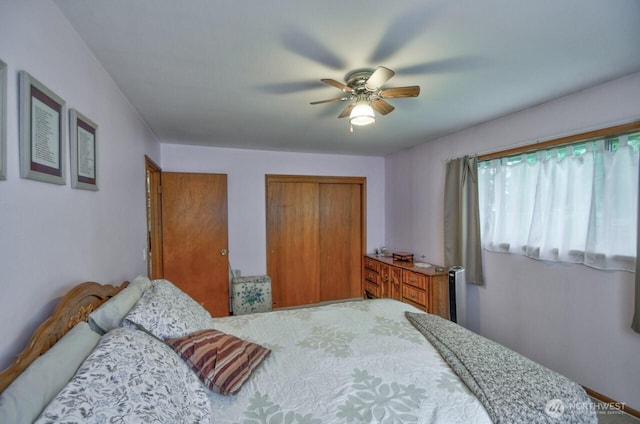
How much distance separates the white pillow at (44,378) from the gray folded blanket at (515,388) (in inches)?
57.6

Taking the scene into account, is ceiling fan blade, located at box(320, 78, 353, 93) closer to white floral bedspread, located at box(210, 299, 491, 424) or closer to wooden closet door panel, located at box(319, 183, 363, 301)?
white floral bedspread, located at box(210, 299, 491, 424)

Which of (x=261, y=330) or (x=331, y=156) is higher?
(x=331, y=156)

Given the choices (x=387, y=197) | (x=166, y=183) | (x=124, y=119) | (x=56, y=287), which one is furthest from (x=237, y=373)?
(x=387, y=197)

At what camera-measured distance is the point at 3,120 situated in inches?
32.2

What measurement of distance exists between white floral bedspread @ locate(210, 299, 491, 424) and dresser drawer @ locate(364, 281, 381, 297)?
87.3 inches

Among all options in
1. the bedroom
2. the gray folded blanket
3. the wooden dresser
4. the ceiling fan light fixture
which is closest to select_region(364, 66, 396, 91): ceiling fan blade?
the ceiling fan light fixture

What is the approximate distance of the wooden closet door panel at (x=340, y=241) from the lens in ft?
14.6

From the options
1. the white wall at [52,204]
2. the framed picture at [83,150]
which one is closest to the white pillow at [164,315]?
the white wall at [52,204]

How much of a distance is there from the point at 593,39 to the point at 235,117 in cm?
255

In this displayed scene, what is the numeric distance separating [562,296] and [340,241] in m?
2.84

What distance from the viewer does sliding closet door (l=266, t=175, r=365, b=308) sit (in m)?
4.17

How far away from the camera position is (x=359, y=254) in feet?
15.1

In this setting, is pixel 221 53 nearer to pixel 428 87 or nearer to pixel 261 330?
pixel 428 87

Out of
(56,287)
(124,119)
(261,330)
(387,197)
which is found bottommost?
(261,330)
